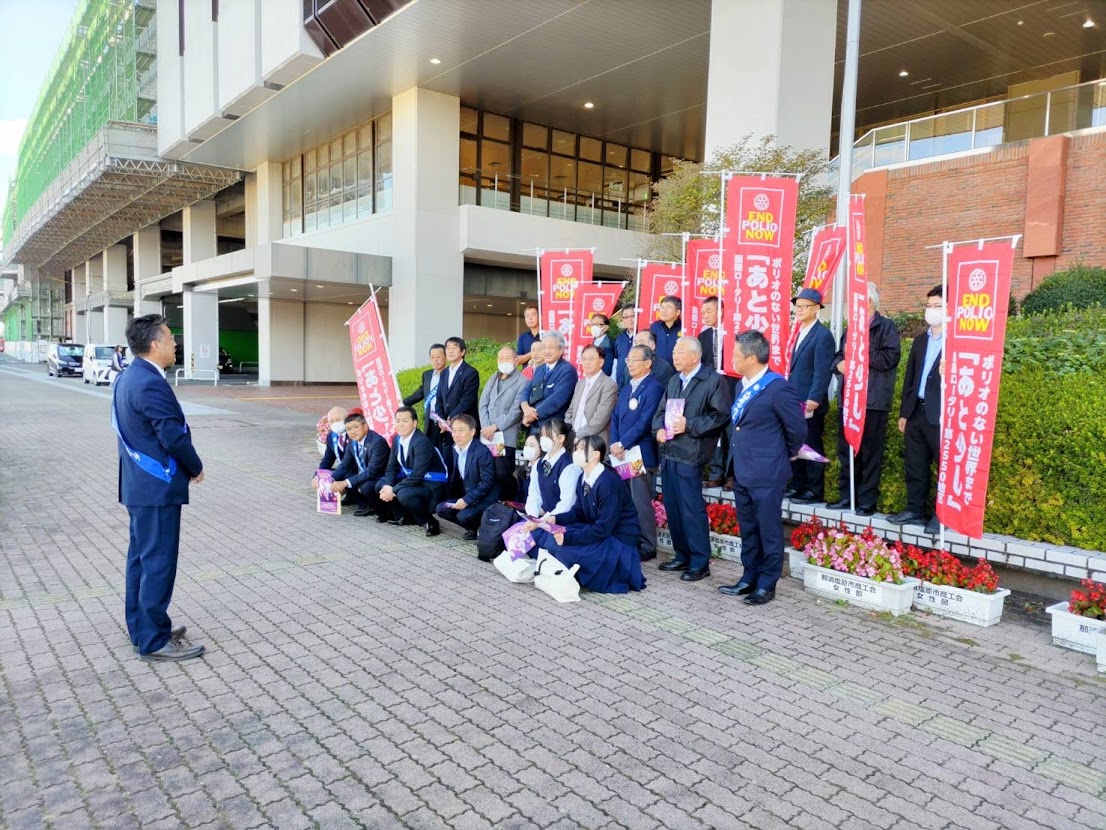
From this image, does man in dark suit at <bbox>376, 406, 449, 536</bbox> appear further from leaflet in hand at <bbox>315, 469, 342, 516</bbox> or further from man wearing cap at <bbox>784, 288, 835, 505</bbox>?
man wearing cap at <bbox>784, 288, 835, 505</bbox>

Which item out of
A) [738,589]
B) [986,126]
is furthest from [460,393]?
[986,126]

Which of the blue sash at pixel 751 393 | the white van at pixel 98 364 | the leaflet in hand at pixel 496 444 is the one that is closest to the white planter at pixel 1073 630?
the blue sash at pixel 751 393

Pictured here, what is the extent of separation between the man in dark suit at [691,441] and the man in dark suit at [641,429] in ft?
0.55

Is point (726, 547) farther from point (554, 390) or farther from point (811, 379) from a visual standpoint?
point (554, 390)

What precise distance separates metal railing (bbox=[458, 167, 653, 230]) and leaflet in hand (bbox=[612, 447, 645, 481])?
17920 millimetres

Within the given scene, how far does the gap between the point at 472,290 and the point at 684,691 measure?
73.0ft

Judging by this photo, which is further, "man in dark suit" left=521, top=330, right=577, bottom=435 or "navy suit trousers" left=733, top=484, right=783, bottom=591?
"man in dark suit" left=521, top=330, right=577, bottom=435

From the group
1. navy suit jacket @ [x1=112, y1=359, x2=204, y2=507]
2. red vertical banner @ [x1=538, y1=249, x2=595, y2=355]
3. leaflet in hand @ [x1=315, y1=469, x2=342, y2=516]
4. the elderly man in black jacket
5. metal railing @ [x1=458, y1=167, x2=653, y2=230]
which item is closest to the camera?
navy suit jacket @ [x1=112, y1=359, x2=204, y2=507]

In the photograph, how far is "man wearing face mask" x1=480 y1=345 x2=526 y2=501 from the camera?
7.62 m

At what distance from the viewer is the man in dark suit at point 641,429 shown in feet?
20.0

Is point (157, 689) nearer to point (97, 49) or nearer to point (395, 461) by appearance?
point (395, 461)

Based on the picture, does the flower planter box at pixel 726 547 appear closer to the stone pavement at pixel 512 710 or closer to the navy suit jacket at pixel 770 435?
the stone pavement at pixel 512 710

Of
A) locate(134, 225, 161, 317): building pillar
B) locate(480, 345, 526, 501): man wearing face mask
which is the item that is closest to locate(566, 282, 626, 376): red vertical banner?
locate(480, 345, 526, 501): man wearing face mask

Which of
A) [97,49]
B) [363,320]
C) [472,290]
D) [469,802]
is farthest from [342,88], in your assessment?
[97,49]
